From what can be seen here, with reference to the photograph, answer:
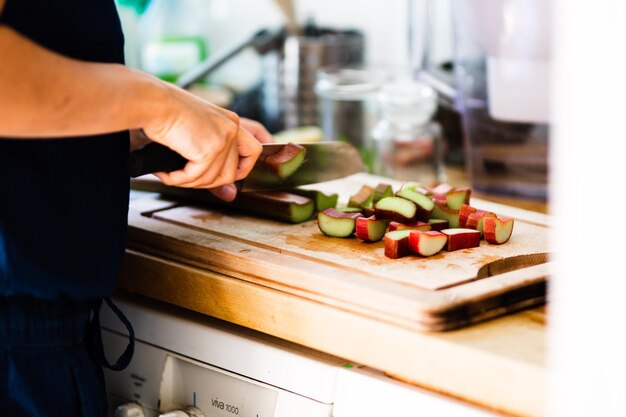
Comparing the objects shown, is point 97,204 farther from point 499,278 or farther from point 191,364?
point 499,278

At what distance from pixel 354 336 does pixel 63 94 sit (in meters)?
0.39

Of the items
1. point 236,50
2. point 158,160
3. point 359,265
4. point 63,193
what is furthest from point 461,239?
point 236,50

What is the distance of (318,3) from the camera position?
230cm

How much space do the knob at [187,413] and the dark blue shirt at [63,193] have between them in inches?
7.6

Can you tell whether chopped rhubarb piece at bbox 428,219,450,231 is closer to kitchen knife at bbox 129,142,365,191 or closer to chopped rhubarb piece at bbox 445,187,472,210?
chopped rhubarb piece at bbox 445,187,472,210

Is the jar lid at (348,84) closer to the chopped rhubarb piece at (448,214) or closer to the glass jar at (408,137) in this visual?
the glass jar at (408,137)

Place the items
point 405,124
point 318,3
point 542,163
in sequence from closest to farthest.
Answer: point 542,163
point 405,124
point 318,3

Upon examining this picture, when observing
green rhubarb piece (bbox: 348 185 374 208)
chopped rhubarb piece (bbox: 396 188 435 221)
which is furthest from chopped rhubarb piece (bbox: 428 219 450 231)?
green rhubarb piece (bbox: 348 185 374 208)

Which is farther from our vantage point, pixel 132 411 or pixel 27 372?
pixel 132 411

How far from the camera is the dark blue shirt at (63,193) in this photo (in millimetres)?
961

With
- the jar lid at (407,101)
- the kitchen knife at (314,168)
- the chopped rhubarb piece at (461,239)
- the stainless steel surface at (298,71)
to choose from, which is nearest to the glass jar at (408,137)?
the jar lid at (407,101)

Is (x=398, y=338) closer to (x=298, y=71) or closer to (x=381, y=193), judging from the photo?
(x=381, y=193)

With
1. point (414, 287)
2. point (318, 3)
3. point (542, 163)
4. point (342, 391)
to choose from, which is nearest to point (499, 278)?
point (414, 287)

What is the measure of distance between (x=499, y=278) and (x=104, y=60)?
0.49 m
